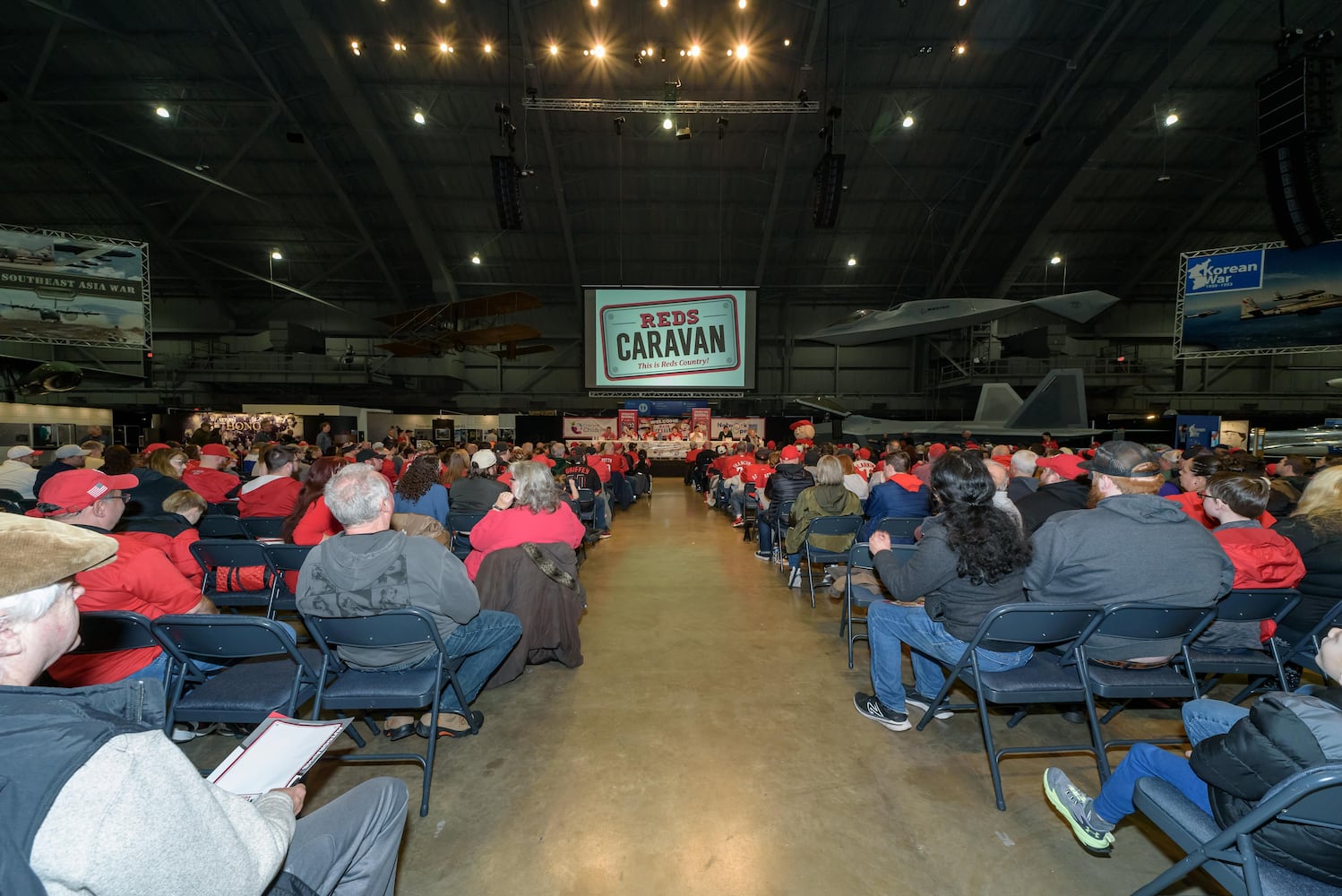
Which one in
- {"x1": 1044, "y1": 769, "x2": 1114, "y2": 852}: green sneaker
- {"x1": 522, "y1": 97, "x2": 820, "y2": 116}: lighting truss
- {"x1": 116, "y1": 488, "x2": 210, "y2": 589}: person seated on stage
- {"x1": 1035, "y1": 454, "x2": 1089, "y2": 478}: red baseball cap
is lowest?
{"x1": 1044, "y1": 769, "x2": 1114, "y2": 852}: green sneaker

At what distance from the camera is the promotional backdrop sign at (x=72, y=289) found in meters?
11.2

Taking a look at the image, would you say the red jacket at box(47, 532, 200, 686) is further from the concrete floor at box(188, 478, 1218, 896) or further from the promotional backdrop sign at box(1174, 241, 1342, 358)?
the promotional backdrop sign at box(1174, 241, 1342, 358)

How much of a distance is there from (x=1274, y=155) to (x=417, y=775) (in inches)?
605

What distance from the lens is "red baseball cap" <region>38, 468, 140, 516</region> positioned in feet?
7.99

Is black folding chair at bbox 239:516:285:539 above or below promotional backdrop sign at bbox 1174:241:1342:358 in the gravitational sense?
below

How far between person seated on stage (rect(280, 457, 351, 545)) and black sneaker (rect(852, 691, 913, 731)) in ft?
10.5

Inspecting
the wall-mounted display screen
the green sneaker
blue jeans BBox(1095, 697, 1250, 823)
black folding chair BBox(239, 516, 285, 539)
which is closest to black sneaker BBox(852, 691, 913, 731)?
the green sneaker

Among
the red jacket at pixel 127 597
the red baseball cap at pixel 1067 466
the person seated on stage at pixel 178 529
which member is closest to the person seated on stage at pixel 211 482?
the person seated on stage at pixel 178 529

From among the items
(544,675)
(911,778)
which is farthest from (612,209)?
(911,778)

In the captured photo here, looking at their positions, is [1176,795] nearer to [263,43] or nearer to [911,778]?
[911,778]

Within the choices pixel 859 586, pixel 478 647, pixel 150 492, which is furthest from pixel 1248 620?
pixel 150 492

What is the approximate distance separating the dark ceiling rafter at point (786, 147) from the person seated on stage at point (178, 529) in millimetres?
12472

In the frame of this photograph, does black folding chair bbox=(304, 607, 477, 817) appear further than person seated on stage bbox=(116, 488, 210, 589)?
No

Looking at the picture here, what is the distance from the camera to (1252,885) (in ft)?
4.01
